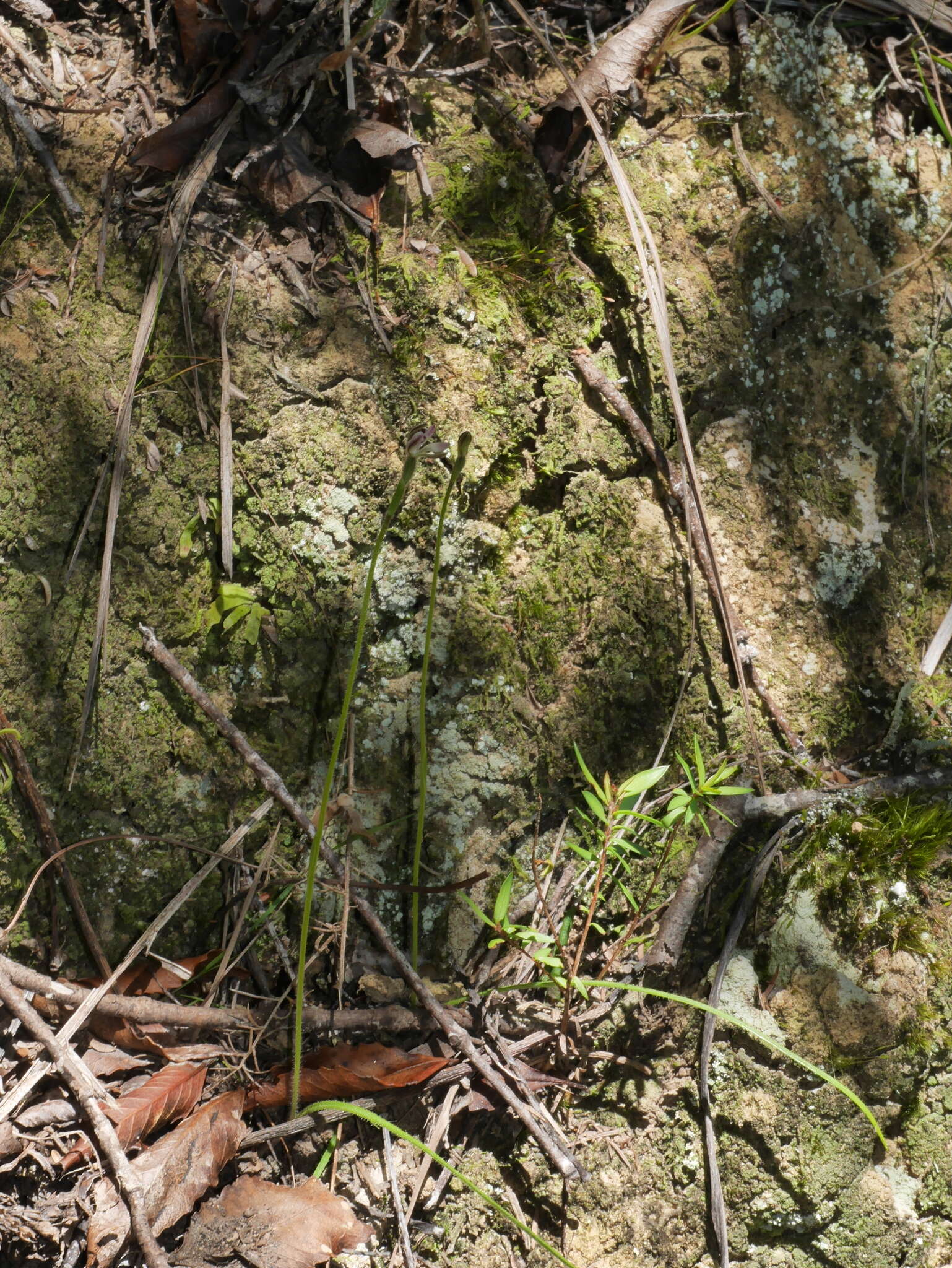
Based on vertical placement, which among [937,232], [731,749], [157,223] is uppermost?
[937,232]

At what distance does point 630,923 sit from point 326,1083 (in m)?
0.73

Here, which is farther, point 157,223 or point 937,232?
→ point 937,232

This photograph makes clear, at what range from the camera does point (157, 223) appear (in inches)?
80.6

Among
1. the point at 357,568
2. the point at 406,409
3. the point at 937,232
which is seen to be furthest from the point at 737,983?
the point at 937,232

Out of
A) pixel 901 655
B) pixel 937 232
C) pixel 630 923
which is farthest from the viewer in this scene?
pixel 937 232

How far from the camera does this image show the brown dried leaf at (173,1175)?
159 centimetres

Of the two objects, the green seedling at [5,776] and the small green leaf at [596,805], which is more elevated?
the small green leaf at [596,805]

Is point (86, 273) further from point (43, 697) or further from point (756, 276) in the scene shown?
point (756, 276)

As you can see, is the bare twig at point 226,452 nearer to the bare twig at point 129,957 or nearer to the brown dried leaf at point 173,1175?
the bare twig at point 129,957

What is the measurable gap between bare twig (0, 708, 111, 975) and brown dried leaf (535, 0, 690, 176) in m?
1.92

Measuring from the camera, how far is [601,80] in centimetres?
230

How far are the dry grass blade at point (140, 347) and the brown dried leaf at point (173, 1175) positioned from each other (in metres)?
0.74

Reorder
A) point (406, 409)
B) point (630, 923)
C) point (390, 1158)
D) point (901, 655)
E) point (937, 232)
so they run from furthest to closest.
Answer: point (937, 232), point (901, 655), point (406, 409), point (630, 923), point (390, 1158)

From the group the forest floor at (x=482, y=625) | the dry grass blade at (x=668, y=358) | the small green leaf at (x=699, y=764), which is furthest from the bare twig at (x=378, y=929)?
the dry grass blade at (x=668, y=358)
